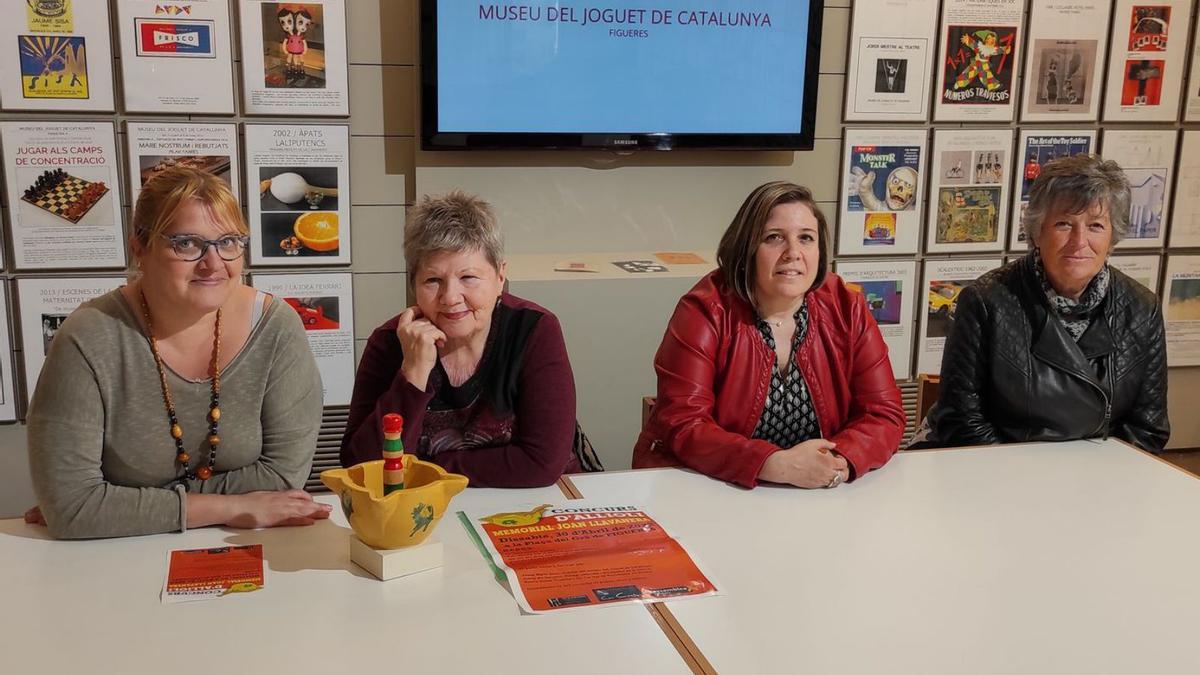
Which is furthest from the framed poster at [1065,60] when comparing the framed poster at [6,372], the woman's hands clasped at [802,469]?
the framed poster at [6,372]

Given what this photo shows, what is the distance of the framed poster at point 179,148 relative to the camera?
323 cm

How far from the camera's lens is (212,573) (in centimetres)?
151

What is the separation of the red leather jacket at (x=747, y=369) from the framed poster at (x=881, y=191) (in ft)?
5.22

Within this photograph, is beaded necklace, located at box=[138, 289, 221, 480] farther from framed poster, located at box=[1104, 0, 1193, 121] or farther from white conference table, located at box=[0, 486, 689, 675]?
framed poster, located at box=[1104, 0, 1193, 121]

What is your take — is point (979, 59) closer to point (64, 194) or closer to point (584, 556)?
point (584, 556)

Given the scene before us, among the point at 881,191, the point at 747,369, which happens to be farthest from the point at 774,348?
the point at 881,191

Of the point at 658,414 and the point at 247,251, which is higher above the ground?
the point at 247,251

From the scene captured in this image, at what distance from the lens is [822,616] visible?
4.76 ft

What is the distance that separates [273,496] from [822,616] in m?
0.92

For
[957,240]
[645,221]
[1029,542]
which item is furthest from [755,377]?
[957,240]

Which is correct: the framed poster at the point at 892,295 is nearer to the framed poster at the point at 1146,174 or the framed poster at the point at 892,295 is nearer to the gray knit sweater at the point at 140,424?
Answer: the framed poster at the point at 1146,174

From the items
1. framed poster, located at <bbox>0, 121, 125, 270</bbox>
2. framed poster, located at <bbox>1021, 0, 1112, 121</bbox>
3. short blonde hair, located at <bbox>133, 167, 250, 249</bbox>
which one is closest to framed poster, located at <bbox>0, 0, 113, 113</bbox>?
framed poster, located at <bbox>0, 121, 125, 270</bbox>

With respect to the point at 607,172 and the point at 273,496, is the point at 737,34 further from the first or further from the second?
the point at 273,496

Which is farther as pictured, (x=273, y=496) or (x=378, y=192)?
(x=378, y=192)
